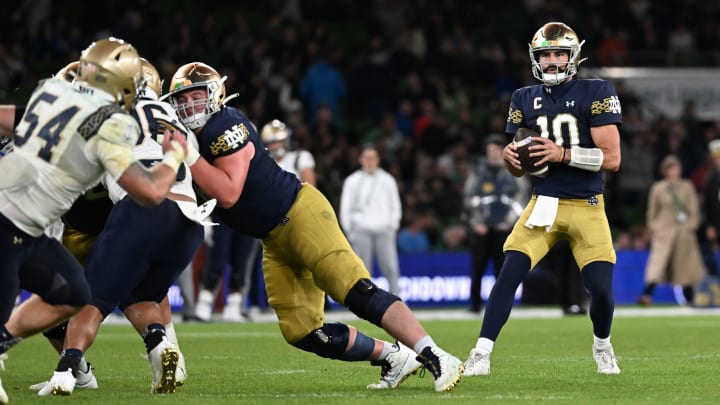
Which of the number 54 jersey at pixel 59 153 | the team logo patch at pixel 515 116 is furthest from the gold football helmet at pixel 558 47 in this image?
the number 54 jersey at pixel 59 153

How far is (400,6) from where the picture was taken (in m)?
21.5

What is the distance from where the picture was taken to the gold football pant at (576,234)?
740 cm

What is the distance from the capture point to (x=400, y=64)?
20188 mm

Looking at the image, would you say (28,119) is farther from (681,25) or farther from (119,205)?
(681,25)

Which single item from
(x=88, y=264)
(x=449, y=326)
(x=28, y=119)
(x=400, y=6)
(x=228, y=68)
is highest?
(x=400, y=6)

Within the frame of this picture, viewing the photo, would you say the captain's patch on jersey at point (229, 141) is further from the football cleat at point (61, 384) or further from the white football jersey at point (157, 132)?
the football cleat at point (61, 384)

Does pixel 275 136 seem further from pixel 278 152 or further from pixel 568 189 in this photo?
pixel 568 189

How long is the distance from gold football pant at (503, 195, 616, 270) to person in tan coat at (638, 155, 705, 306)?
8.86m

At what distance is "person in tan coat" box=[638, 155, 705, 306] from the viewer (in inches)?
635

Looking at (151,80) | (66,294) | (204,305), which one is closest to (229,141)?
(151,80)

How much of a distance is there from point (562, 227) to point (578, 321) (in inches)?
226

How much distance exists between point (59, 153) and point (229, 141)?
0.94m

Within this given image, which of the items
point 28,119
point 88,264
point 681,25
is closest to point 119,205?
point 88,264

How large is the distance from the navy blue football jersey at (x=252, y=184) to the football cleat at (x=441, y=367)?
978 millimetres
